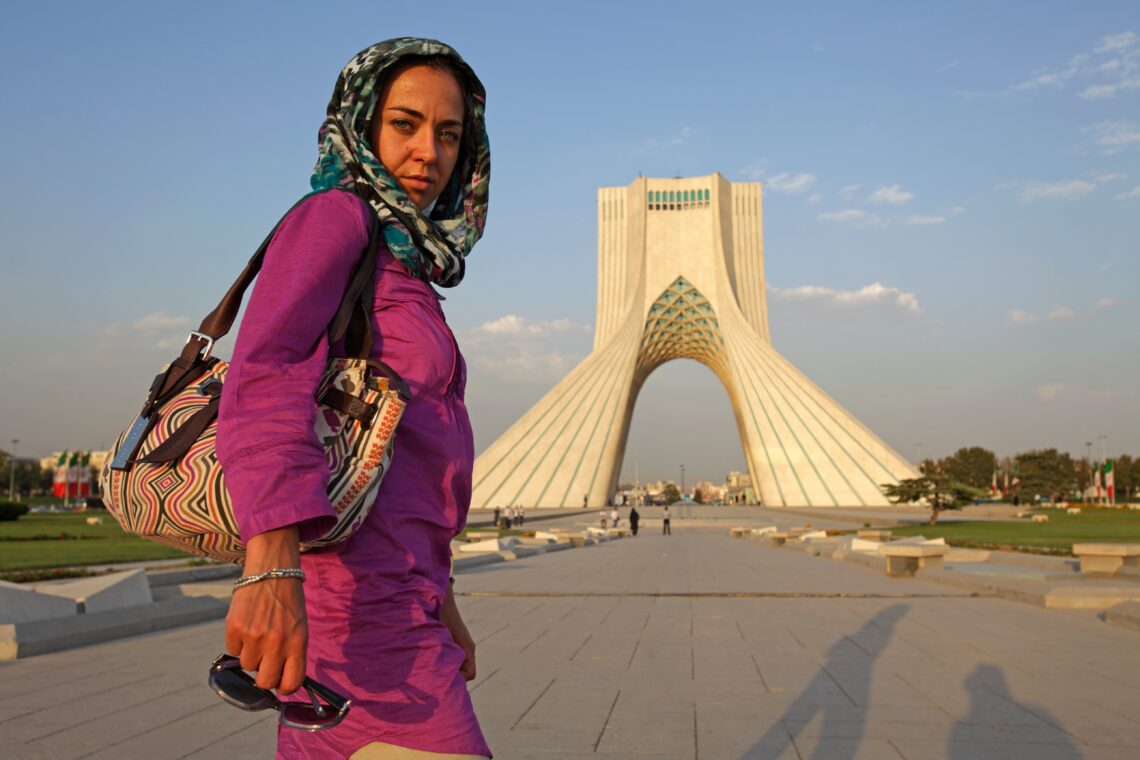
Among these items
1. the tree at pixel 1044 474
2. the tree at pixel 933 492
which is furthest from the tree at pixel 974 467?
the tree at pixel 933 492

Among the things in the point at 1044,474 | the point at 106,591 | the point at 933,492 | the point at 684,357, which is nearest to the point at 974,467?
the point at 1044,474

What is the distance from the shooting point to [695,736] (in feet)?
9.89

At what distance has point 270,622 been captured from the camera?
981 mm

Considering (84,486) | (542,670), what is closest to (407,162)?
(542,670)

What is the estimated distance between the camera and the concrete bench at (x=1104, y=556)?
8.35 meters

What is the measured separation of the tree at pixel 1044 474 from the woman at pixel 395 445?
52942 millimetres

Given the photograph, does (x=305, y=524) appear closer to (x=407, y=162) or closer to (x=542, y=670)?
(x=407, y=162)

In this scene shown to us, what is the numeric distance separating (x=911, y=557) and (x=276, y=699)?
28.5ft

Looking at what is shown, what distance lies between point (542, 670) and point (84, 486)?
1952 inches

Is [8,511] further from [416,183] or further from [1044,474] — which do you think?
[1044,474]

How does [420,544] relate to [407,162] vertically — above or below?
below

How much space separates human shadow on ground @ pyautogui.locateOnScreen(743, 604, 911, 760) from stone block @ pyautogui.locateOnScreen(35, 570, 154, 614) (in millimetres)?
3762

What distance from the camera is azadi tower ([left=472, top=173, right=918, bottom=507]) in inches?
1258

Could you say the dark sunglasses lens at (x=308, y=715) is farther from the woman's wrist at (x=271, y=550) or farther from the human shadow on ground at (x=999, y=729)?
the human shadow on ground at (x=999, y=729)
